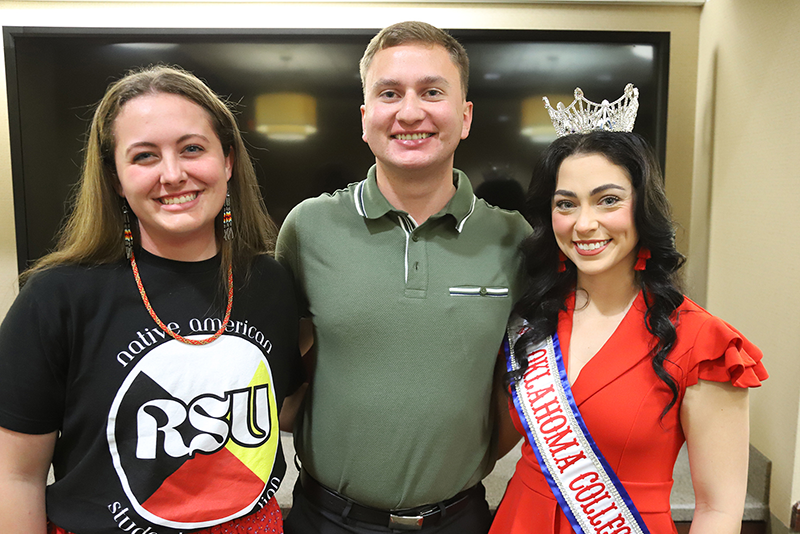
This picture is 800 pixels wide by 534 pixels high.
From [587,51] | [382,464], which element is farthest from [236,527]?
[587,51]

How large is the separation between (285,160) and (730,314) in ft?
6.94

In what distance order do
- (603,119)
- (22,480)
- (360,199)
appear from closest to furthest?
(22,480) → (603,119) → (360,199)

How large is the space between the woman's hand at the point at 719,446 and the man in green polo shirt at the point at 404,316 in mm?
460

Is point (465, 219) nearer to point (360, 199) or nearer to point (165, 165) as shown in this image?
point (360, 199)

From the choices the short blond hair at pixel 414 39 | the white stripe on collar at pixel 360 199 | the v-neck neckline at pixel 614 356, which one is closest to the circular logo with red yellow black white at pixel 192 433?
the white stripe on collar at pixel 360 199

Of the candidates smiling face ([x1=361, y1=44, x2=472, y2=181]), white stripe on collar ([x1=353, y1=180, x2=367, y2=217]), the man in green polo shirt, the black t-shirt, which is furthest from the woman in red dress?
the black t-shirt

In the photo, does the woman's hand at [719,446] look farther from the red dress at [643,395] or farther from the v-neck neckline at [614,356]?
the v-neck neckline at [614,356]

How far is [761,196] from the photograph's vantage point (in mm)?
2094

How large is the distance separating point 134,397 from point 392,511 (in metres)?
0.65

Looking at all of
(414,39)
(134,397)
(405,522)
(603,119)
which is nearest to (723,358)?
(603,119)

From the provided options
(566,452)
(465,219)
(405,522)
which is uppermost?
(465,219)

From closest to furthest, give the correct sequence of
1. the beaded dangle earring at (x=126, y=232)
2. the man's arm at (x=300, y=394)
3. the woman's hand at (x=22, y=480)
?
the woman's hand at (x=22, y=480) → the beaded dangle earring at (x=126, y=232) → the man's arm at (x=300, y=394)

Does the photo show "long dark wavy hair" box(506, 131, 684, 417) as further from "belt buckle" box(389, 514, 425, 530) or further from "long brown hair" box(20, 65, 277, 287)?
"long brown hair" box(20, 65, 277, 287)

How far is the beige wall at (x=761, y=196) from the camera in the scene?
194 centimetres
